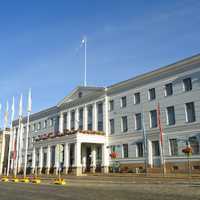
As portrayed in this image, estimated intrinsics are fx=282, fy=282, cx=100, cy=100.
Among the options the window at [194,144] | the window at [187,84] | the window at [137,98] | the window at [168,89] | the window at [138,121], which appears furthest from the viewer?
the window at [137,98]

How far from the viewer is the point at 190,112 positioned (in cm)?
3419

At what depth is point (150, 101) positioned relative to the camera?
3869 centimetres

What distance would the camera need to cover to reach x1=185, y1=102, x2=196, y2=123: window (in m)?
33.8

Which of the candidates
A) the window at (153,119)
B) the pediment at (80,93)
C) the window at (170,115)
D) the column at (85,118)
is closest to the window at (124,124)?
the window at (153,119)

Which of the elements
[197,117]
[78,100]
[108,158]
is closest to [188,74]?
[197,117]

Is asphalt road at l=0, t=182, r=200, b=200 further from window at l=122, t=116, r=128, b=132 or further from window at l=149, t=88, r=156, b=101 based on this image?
window at l=122, t=116, r=128, b=132

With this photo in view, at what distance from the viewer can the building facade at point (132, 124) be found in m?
34.3

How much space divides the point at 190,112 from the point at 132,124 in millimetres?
9287

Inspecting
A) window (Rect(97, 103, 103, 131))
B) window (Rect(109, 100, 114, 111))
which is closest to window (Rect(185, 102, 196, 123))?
window (Rect(109, 100, 114, 111))

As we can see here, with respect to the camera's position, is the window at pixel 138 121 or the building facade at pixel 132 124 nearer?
the building facade at pixel 132 124

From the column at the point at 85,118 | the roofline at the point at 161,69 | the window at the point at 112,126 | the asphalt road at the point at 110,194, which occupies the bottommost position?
the asphalt road at the point at 110,194

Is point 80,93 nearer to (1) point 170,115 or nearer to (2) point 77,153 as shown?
(2) point 77,153

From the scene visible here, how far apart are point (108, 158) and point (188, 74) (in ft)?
59.0

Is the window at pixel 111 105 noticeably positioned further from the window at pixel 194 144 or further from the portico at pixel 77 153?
the window at pixel 194 144
